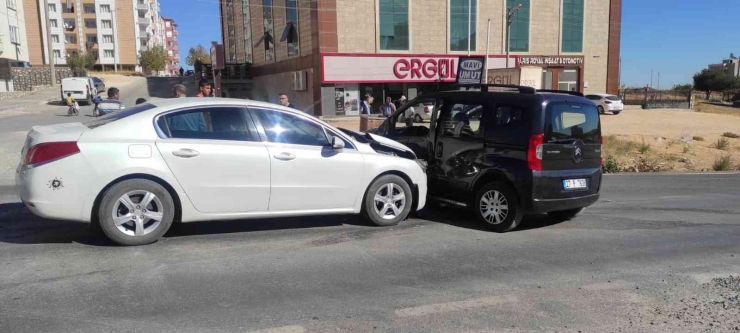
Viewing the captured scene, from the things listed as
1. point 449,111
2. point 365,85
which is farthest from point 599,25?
point 449,111

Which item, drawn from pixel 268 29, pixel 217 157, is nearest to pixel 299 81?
pixel 268 29

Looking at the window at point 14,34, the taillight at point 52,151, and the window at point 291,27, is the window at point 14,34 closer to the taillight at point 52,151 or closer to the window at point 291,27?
the window at point 291,27

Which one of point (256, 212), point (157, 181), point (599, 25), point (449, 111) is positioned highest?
point (599, 25)

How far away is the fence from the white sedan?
46.0 metres

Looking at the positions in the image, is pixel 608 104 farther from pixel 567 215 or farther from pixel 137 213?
pixel 137 213

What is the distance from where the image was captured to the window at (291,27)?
1522 inches

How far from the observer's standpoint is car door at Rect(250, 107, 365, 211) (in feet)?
19.9

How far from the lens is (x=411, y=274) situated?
5.04 meters

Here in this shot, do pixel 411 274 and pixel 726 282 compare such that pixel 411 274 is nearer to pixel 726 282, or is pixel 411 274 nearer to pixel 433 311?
pixel 433 311

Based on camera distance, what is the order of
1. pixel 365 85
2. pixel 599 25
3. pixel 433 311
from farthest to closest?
pixel 599 25
pixel 365 85
pixel 433 311

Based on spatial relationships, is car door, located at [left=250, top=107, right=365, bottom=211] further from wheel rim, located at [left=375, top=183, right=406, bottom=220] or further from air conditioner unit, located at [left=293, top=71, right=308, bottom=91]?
air conditioner unit, located at [left=293, top=71, right=308, bottom=91]

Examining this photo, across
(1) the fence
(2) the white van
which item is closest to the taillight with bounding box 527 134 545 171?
A: (2) the white van

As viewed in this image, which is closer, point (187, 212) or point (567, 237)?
point (187, 212)

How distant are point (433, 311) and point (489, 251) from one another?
189cm
